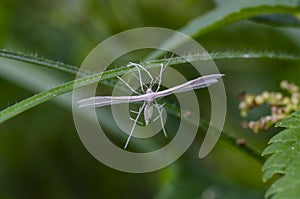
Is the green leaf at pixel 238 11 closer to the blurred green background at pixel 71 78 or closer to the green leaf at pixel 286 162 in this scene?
the green leaf at pixel 286 162

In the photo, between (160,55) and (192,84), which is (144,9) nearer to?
(160,55)

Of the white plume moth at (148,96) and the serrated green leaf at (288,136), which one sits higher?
the white plume moth at (148,96)

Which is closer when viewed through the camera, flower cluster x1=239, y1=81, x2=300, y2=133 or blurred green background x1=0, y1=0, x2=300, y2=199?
flower cluster x1=239, y1=81, x2=300, y2=133

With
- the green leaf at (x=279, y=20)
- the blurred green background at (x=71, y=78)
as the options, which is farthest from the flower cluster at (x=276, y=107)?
the blurred green background at (x=71, y=78)

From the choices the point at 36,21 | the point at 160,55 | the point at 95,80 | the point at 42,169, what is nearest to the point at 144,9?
the point at 36,21

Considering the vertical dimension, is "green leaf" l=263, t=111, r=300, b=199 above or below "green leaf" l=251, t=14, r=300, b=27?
below

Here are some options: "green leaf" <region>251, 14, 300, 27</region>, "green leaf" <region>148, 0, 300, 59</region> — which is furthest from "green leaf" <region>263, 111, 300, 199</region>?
"green leaf" <region>251, 14, 300, 27</region>

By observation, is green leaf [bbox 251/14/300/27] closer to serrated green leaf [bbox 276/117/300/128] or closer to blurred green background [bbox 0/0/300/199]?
serrated green leaf [bbox 276/117/300/128]
